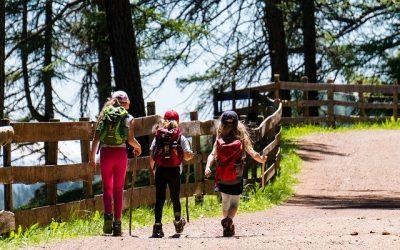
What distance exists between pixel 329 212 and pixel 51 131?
4344mm

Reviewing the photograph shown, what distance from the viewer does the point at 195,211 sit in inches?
517

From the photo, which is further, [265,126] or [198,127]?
[265,126]

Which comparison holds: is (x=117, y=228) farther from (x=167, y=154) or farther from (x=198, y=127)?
(x=198, y=127)

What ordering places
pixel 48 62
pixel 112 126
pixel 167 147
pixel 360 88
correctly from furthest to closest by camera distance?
pixel 360 88 < pixel 48 62 < pixel 167 147 < pixel 112 126

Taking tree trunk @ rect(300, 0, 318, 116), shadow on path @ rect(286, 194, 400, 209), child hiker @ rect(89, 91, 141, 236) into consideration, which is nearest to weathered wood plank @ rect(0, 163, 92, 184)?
child hiker @ rect(89, 91, 141, 236)

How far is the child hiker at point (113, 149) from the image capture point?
9781 mm

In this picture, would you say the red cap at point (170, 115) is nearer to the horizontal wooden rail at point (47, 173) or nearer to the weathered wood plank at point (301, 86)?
the horizontal wooden rail at point (47, 173)

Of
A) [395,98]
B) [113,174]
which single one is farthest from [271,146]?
[395,98]

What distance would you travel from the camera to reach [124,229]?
36.3 ft

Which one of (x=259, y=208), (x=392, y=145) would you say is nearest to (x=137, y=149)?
(x=259, y=208)

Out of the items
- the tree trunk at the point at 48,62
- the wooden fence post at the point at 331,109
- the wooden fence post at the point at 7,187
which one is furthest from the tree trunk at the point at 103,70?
the wooden fence post at the point at 7,187

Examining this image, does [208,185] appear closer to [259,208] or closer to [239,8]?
[259,208]

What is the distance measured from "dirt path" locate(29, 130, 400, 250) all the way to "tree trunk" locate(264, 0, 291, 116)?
116 inches

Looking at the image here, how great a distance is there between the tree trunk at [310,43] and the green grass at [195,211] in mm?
5028
